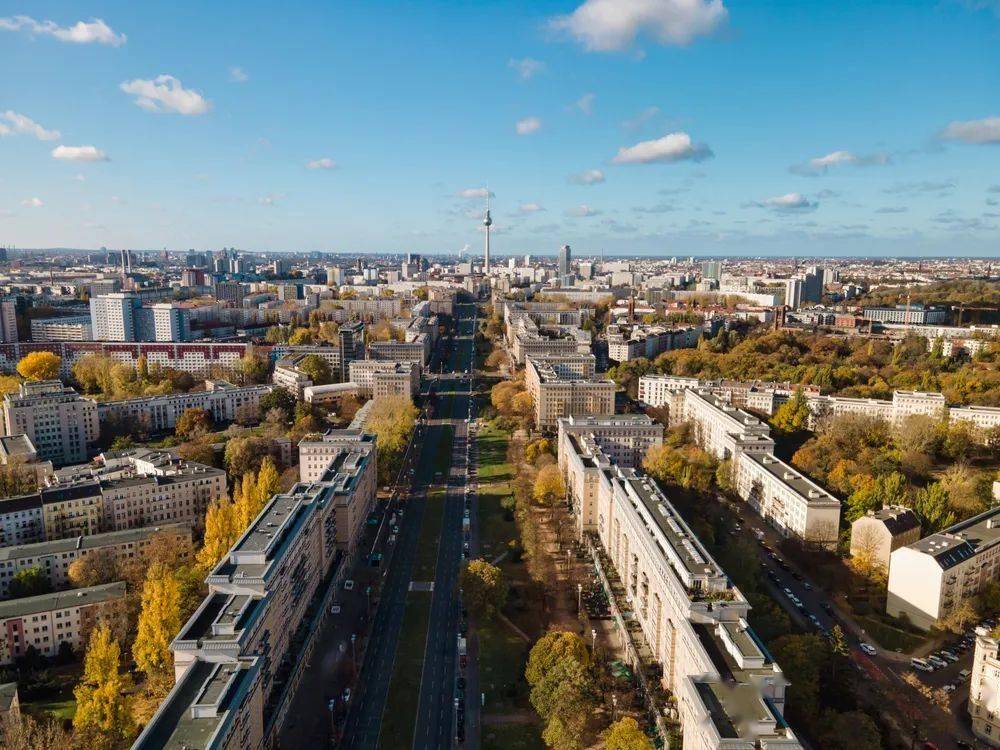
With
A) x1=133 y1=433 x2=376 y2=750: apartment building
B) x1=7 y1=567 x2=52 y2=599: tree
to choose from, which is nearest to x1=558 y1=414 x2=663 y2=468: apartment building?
x1=133 y1=433 x2=376 y2=750: apartment building

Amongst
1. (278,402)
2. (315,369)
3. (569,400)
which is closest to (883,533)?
(569,400)

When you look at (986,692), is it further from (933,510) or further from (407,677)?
(407,677)

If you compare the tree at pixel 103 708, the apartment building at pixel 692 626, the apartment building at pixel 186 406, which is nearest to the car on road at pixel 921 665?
the apartment building at pixel 692 626

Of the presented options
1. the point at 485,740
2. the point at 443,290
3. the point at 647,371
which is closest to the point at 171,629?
the point at 485,740

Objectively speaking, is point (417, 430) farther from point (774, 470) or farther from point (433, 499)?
point (774, 470)

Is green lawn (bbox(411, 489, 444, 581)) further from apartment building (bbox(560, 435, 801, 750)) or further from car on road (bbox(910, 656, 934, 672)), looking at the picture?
car on road (bbox(910, 656, 934, 672))

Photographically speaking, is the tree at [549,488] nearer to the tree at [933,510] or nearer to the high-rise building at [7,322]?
the tree at [933,510]

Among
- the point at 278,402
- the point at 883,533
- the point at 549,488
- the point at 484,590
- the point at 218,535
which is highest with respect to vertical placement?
the point at 278,402
